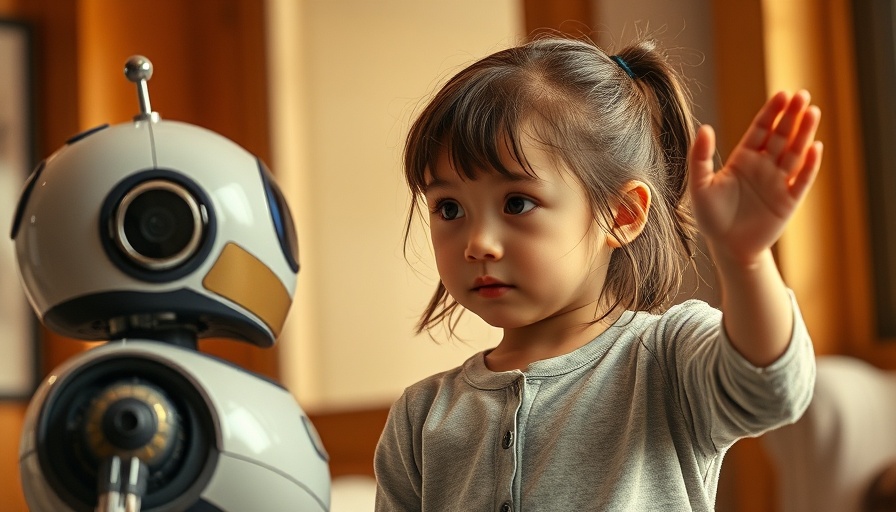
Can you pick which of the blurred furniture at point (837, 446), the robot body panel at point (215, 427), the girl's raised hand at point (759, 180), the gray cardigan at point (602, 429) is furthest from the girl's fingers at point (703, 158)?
the blurred furniture at point (837, 446)

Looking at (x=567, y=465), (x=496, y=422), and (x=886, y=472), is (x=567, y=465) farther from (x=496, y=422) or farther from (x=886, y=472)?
(x=886, y=472)

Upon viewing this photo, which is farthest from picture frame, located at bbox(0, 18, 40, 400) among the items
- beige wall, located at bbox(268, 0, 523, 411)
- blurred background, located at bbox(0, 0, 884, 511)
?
beige wall, located at bbox(268, 0, 523, 411)

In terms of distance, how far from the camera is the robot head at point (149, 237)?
0.75 metres

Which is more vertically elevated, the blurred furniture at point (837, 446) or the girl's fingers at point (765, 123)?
the girl's fingers at point (765, 123)

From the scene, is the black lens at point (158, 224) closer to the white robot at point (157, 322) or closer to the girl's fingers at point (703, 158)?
the white robot at point (157, 322)

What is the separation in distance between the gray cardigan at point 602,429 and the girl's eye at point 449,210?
136mm

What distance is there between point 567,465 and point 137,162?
38 centimetres

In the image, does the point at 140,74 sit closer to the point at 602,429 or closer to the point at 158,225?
the point at 158,225

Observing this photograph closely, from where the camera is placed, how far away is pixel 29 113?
2.64 metres

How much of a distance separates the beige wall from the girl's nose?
145cm

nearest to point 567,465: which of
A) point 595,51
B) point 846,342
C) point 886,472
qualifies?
point 595,51

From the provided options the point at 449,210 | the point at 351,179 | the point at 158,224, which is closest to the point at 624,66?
Result: the point at 449,210

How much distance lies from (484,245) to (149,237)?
0.24 meters

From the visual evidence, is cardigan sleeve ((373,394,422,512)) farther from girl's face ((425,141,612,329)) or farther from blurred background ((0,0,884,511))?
blurred background ((0,0,884,511))
